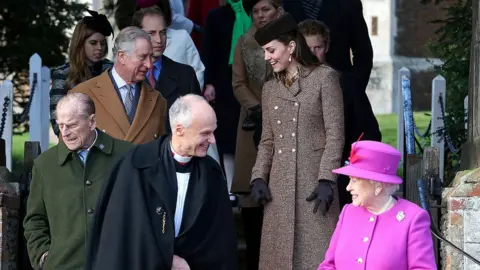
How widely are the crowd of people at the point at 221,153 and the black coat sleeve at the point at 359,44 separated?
1 cm

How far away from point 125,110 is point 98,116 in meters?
0.17

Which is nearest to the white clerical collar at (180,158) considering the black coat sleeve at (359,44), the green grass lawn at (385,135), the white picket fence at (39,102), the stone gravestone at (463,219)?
the stone gravestone at (463,219)

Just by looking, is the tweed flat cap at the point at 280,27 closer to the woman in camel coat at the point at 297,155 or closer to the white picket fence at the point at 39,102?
the woman in camel coat at the point at 297,155

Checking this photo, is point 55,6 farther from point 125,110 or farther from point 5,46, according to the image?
point 125,110

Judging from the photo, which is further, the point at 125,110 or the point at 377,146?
the point at 125,110

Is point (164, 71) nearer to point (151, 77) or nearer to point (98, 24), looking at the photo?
point (151, 77)

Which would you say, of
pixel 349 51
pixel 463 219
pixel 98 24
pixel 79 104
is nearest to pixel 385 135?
pixel 349 51

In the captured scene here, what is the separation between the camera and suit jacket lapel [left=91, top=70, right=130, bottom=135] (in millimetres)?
9109

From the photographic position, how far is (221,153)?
11.4 m

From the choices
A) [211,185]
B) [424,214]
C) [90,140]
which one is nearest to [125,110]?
[90,140]

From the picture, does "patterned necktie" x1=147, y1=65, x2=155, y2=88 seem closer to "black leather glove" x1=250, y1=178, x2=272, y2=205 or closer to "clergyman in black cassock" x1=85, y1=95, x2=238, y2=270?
"black leather glove" x1=250, y1=178, x2=272, y2=205

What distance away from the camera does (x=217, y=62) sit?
37.6 ft

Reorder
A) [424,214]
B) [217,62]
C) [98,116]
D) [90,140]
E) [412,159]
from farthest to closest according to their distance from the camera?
[217,62]
[412,159]
[98,116]
[90,140]
[424,214]

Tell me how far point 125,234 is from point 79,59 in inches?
110
